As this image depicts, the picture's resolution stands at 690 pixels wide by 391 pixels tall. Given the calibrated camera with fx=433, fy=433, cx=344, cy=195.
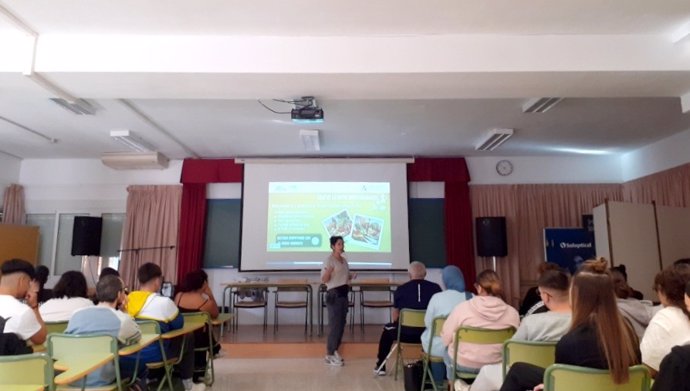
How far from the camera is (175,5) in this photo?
3.06m

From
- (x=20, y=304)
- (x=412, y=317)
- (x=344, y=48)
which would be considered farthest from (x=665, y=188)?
(x=20, y=304)

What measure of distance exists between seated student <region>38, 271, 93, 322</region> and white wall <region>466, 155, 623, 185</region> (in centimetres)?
642

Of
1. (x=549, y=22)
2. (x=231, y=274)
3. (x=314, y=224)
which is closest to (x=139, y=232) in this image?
(x=231, y=274)

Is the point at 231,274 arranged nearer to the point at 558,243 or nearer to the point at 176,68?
the point at 176,68

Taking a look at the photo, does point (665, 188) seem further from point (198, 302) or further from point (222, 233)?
point (222, 233)

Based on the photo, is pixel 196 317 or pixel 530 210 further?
pixel 530 210

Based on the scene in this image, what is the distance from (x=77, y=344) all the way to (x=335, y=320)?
328 centimetres

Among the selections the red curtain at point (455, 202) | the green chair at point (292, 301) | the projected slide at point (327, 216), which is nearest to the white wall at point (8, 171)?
the projected slide at point (327, 216)

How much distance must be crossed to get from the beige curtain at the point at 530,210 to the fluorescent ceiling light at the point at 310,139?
9.85 ft

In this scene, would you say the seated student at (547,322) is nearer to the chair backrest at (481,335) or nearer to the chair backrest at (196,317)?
the chair backrest at (481,335)

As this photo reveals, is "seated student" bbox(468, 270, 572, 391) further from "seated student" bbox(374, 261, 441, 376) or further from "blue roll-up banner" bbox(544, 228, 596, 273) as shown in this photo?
"blue roll-up banner" bbox(544, 228, 596, 273)

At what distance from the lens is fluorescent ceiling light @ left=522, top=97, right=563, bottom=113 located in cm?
482

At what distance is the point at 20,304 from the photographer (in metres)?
2.71

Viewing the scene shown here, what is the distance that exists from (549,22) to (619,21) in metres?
0.53
